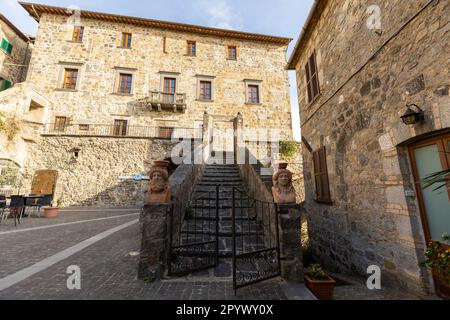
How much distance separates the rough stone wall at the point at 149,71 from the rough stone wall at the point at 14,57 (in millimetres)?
3677

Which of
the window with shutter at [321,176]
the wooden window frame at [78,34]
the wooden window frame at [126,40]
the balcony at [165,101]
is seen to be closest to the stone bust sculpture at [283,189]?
the window with shutter at [321,176]

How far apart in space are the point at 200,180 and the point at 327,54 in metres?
5.60

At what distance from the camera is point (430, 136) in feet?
9.37

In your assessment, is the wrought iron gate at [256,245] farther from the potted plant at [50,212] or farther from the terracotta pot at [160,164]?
the potted plant at [50,212]

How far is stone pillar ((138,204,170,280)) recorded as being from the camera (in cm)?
304

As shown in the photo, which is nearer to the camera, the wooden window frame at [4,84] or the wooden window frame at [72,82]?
the wooden window frame at [72,82]

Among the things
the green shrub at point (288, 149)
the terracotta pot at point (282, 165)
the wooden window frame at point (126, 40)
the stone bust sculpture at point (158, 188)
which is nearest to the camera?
the stone bust sculpture at point (158, 188)

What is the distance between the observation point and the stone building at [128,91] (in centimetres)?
1277

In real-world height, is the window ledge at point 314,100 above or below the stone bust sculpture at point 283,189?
above

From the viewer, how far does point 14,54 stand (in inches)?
650

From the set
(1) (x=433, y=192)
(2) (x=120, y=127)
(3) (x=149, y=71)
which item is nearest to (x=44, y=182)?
(2) (x=120, y=127)

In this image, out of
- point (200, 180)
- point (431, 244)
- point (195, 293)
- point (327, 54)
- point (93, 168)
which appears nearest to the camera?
point (431, 244)
